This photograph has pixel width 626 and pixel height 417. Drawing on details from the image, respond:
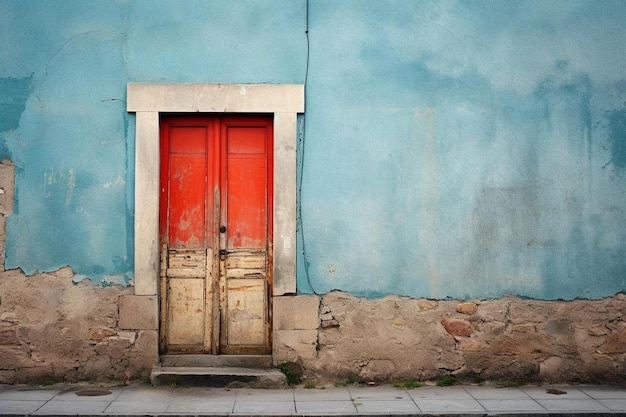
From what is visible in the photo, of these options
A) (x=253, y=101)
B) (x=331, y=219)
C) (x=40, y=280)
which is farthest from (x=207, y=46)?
(x=40, y=280)

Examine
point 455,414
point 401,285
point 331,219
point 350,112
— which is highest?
point 350,112

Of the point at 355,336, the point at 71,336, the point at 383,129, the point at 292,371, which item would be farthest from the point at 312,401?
the point at 383,129

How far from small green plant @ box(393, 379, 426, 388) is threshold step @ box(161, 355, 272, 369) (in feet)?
3.88

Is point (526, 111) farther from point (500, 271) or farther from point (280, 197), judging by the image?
point (280, 197)

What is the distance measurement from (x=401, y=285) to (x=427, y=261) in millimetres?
326

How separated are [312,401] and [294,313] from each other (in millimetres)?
863

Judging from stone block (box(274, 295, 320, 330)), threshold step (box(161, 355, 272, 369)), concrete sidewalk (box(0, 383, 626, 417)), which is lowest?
concrete sidewalk (box(0, 383, 626, 417))

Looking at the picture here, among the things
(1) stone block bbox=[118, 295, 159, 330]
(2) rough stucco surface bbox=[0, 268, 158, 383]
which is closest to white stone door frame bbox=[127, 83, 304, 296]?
(1) stone block bbox=[118, 295, 159, 330]

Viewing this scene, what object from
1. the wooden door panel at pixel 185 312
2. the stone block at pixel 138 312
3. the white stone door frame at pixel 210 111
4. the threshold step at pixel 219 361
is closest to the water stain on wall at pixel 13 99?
the white stone door frame at pixel 210 111

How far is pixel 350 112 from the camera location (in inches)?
268

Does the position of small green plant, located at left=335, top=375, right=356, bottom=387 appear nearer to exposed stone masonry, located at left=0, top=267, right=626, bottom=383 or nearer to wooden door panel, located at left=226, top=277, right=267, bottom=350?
exposed stone masonry, located at left=0, top=267, right=626, bottom=383

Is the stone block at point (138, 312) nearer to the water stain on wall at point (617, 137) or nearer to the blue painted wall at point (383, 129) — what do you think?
the blue painted wall at point (383, 129)

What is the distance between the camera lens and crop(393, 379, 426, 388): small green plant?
21.9ft

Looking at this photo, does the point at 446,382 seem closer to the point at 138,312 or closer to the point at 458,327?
the point at 458,327
